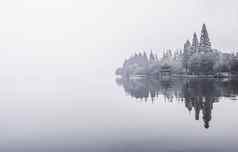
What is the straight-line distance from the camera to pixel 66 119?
25156 mm

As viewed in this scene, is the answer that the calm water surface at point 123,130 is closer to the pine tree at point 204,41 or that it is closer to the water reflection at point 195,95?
the water reflection at point 195,95

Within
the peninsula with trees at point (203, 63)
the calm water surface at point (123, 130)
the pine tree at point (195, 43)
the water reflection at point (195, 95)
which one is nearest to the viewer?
the calm water surface at point (123, 130)

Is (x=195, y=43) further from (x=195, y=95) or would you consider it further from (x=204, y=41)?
(x=195, y=95)

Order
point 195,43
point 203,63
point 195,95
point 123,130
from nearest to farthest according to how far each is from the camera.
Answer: point 123,130
point 195,95
point 203,63
point 195,43

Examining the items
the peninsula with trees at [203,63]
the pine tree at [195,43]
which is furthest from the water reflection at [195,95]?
the pine tree at [195,43]

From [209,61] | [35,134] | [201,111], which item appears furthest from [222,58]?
[35,134]

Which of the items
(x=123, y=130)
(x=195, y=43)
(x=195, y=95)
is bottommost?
(x=123, y=130)

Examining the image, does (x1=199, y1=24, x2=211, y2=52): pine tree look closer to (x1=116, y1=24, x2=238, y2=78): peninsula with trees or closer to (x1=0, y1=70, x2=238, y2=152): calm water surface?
(x1=116, y1=24, x2=238, y2=78): peninsula with trees

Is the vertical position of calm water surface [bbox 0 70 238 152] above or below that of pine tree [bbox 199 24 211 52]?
below

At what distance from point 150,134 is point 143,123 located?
4.00m

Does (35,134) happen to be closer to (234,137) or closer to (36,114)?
(36,114)

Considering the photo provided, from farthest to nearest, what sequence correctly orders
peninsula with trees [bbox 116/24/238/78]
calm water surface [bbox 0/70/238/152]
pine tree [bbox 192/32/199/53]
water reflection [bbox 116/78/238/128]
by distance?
1. pine tree [bbox 192/32/199/53]
2. peninsula with trees [bbox 116/24/238/78]
3. water reflection [bbox 116/78/238/128]
4. calm water surface [bbox 0/70/238/152]

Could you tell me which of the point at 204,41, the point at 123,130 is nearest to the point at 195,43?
the point at 204,41

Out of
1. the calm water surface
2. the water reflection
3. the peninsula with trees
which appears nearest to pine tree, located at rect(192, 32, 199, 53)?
the peninsula with trees
